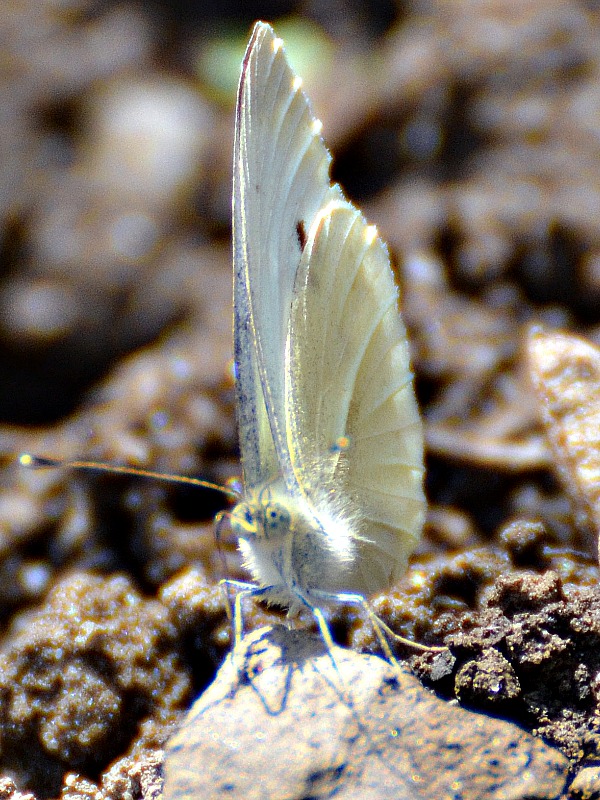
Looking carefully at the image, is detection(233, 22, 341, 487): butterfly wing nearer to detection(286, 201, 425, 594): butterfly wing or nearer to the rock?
detection(286, 201, 425, 594): butterfly wing

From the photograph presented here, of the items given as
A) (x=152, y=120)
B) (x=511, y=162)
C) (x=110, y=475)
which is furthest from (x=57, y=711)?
(x=511, y=162)

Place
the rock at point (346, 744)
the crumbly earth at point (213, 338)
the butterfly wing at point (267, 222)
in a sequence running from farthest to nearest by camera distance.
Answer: the crumbly earth at point (213, 338) → the butterfly wing at point (267, 222) → the rock at point (346, 744)

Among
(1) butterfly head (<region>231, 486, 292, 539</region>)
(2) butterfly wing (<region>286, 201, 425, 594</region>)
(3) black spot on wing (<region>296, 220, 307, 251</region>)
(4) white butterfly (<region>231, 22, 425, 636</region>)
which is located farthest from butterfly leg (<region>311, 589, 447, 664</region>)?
(3) black spot on wing (<region>296, 220, 307, 251</region>)

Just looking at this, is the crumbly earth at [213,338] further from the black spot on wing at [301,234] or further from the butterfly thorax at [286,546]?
the black spot on wing at [301,234]

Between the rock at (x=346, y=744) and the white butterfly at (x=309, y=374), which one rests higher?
the white butterfly at (x=309, y=374)

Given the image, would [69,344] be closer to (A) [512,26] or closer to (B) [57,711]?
(B) [57,711]

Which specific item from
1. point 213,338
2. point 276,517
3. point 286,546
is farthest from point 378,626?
point 213,338

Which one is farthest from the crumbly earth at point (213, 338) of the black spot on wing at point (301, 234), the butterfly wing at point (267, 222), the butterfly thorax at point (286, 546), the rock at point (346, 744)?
the black spot on wing at point (301, 234)
